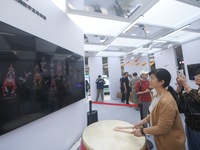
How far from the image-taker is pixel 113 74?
27.6 ft

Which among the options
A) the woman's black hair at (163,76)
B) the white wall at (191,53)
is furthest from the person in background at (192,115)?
the white wall at (191,53)

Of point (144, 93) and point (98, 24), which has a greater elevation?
point (98, 24)

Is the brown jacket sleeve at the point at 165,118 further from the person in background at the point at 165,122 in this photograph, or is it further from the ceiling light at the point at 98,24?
the ceiling light at the point at 98,24

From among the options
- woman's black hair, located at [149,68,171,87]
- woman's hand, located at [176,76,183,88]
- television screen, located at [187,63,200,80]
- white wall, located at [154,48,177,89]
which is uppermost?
white wall, located at [154,48,177,89]

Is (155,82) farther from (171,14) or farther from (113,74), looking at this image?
(113,74)

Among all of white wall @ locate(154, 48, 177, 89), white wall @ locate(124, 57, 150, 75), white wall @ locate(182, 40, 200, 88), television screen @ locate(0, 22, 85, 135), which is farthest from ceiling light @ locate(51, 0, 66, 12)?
white wall @ locate(124, 57, 150, 75)

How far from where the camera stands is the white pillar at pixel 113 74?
27.2ft

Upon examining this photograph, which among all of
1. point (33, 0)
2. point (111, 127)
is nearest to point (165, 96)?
point (111, 127)

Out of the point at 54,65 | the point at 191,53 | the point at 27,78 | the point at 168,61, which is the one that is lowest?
the point at 27,78

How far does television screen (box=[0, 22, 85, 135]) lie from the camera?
120cm

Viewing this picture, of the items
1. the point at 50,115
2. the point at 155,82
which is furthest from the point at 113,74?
the point at 155,82

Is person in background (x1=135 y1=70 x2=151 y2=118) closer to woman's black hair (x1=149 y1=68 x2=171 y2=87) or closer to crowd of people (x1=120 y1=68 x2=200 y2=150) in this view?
crowd of people (x1=120 y1=68 x2=200 y2=150)

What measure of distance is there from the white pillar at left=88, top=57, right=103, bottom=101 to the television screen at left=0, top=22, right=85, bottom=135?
5.37 m

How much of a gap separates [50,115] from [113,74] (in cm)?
673
